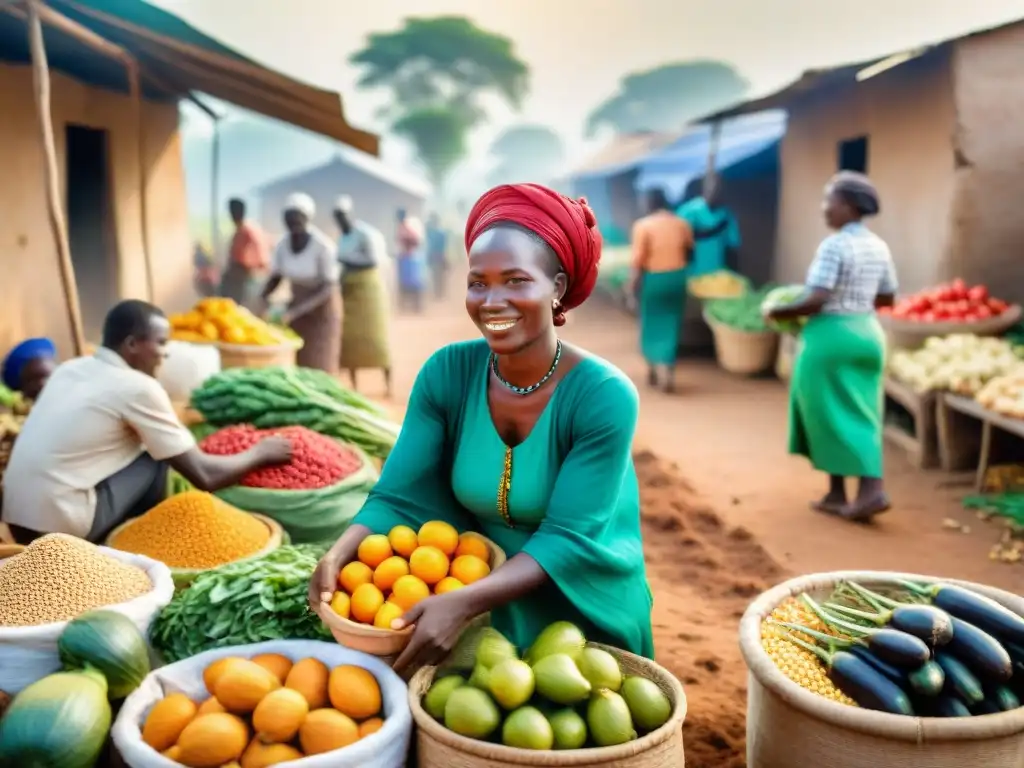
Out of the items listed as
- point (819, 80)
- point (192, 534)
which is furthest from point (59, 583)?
point (819, 80)

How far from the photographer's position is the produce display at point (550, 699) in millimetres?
2018

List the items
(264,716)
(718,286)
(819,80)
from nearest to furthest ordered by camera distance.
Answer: (264,716) → (819,80) → (718,286)

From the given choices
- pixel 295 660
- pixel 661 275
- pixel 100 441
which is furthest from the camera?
pixel 661 275

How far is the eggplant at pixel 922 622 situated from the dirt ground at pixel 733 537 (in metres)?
0.92

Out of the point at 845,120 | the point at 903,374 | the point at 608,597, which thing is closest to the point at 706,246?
A: the point at 845,120

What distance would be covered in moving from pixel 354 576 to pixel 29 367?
391 centimetres

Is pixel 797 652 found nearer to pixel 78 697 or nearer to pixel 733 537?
pixel 78 697

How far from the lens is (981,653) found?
2.39 metres

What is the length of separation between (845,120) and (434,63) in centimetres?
4095

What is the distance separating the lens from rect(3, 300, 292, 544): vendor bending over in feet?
11.9

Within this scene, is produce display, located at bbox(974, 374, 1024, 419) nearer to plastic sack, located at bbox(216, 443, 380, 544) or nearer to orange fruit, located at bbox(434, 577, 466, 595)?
plastic sack, located at bbox(216, 443, 380, 544)

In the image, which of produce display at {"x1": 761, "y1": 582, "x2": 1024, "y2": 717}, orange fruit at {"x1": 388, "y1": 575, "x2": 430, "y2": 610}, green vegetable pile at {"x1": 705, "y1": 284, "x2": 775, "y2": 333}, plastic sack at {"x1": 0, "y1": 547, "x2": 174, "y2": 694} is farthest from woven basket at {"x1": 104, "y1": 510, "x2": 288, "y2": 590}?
green vegetable pile at {"x1": 705, "y1": 284, "x2": 775, "y2": 333}

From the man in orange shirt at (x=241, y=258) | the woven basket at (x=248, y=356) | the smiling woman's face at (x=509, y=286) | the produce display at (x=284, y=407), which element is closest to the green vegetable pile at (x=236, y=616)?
the smiling woman's face at (x=509, y=286)

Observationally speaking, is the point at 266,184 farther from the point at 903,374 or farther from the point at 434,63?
the point at 903,374
